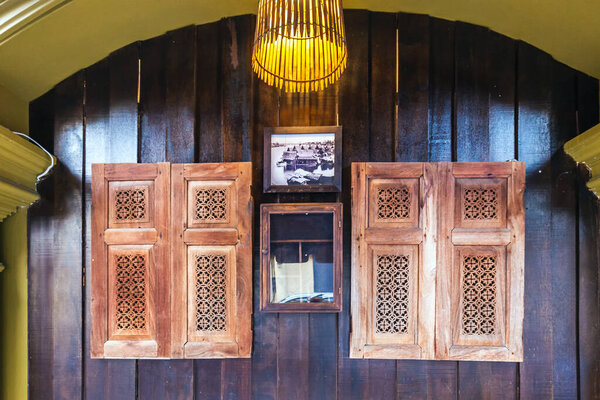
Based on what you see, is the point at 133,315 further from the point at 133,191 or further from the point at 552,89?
the point at 552,89

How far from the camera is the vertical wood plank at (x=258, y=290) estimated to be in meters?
1.88

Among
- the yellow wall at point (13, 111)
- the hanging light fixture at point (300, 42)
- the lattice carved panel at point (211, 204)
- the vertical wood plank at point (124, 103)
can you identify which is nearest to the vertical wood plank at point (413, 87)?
the hanging light fixture at point (300, 42)

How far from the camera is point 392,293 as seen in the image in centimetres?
184

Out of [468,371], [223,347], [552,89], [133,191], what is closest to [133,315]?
[223,347]

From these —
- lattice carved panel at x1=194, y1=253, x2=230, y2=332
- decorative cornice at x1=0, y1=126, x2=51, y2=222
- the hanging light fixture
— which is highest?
the hanging light fixture

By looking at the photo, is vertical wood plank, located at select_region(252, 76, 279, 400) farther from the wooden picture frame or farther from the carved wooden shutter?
the carved wooden shutter

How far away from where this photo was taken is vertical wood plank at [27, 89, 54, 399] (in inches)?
75.7

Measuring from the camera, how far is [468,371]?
1850mm

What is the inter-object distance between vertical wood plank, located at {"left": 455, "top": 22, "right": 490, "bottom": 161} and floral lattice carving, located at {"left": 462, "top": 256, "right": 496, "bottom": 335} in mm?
516

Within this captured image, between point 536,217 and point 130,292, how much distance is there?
2035mm

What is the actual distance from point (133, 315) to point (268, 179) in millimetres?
944

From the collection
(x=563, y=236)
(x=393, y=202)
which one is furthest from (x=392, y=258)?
(x=563, y=236)

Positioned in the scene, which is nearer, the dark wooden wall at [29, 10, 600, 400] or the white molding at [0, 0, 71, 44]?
the white molding at [0, 0, 71, 44]

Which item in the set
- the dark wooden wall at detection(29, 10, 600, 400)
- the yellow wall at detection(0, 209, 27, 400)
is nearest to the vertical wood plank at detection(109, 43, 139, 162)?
the dark wooden wall at detection(29, 10, 600, 400)
